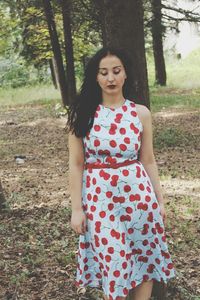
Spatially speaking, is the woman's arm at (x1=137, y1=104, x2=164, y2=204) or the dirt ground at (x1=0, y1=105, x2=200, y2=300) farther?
the dirt ground at (x1=0, y1=105, x2=200, y2=300)

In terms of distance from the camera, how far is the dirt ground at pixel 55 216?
4574 millimetres

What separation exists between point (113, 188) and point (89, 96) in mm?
616

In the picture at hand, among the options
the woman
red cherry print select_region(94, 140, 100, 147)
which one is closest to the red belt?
the woman

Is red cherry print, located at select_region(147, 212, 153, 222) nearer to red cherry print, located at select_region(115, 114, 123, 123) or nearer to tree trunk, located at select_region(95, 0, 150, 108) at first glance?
red cherry print, located at select_region(115, 114, 123, 123)

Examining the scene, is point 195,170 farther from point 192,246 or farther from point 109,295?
point 109,295

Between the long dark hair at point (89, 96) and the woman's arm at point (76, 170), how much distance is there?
0.07 metres

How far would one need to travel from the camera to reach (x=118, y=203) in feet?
10.1

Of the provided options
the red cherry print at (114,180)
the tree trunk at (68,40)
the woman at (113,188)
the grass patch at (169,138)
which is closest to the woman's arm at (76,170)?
the woman at (113,188)

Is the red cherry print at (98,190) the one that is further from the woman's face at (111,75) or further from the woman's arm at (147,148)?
the woman's face at (111,75)

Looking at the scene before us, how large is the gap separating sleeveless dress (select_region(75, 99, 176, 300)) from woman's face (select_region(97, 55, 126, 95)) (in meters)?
0.12

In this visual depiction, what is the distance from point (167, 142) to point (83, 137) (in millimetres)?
8271

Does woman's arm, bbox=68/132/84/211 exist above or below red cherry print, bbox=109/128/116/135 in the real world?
below

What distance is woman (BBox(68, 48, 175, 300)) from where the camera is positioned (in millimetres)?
3086

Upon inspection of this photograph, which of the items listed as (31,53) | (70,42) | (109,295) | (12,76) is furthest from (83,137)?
(12,76)
